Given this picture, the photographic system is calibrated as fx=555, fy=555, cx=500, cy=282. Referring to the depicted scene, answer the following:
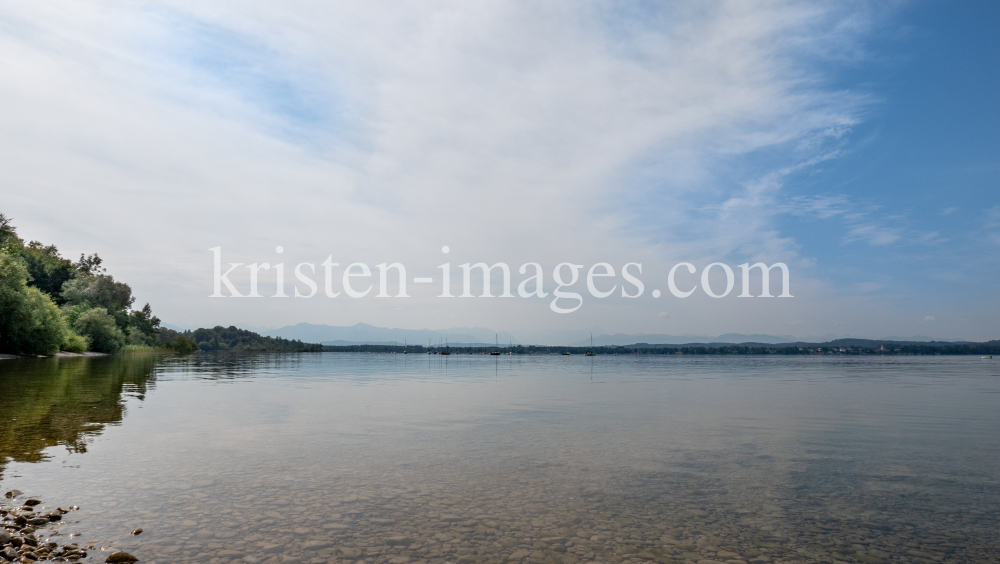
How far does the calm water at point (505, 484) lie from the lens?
1001 centimetres

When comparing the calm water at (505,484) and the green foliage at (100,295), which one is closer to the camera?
the calm water at (505,484)

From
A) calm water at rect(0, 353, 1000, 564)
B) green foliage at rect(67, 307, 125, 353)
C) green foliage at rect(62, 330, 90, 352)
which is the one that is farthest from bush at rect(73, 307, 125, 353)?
calm water at rect(0, 353, 1000, 564)

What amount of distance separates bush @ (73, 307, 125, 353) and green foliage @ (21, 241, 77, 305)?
1193cm

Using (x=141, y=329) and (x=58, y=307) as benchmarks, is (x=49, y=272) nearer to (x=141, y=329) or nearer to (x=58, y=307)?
(x=58, y=307)

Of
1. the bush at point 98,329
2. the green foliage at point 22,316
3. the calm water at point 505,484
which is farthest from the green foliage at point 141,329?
the calm water at point 505,484

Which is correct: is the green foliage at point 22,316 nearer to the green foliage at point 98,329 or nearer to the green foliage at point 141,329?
the green foliage at point 98,329

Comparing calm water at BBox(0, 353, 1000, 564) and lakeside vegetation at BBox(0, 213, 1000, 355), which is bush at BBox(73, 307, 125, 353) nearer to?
lakeside vegetation at BBox(0, 213, 1000, 355)

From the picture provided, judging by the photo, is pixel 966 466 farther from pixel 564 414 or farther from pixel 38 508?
pixel 38 508

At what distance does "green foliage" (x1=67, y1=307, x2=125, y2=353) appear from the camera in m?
121

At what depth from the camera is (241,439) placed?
20.5 m

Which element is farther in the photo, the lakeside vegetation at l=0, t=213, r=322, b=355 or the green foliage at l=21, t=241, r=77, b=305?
the green foliage at l=21, t=241, r=77, b=305

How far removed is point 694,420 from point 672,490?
1507 cm

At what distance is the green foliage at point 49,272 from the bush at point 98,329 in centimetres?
1193

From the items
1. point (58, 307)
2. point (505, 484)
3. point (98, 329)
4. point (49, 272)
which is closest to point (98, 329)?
point (98, 329)
